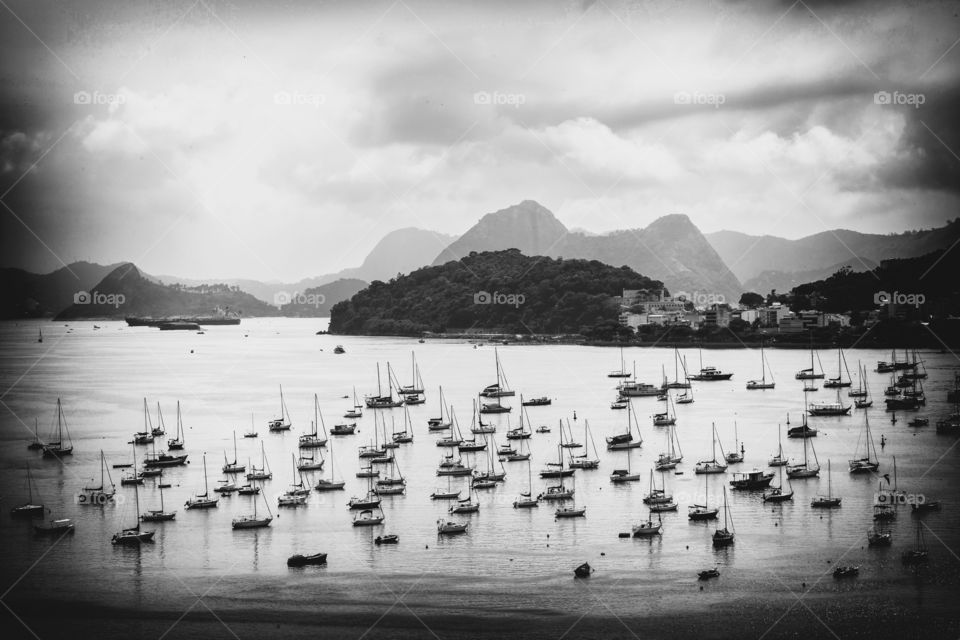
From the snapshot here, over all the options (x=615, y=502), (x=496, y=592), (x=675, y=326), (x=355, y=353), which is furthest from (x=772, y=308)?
(x=496, y=592)

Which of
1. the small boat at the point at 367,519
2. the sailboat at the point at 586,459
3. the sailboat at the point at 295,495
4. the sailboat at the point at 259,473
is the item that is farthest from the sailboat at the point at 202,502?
the sailboat at the point at 586,459

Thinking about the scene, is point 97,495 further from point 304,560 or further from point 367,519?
point 304,560

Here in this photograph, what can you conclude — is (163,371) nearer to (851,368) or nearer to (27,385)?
(27,385)

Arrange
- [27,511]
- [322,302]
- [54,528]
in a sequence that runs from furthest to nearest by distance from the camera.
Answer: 1. [322,302]
2. [27,511]
3. [54,528]

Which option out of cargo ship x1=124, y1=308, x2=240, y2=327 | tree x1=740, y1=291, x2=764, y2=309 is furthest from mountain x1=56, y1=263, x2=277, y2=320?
tree x1=740, y1=291, x2=764, y2=309

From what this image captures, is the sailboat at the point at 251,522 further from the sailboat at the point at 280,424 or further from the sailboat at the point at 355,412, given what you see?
the sailboat at the point at 355,412

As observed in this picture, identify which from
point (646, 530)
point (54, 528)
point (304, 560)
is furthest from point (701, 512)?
point (54, 528)
